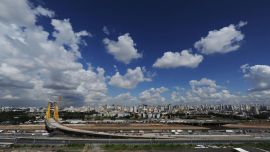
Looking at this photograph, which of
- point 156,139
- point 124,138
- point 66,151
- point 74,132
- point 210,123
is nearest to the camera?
point 66,151

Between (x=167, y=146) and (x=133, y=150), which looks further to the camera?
(x=167, y=146)

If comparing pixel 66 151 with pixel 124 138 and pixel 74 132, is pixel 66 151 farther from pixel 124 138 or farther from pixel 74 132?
pixel 74 132

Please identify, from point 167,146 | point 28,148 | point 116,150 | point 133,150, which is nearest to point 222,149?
point 167,146

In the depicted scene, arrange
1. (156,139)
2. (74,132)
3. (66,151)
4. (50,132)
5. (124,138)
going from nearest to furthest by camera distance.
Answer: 1. (66,151)
2. (156,139)
3. (124,138)
4. (74,132)
5. (50,132)

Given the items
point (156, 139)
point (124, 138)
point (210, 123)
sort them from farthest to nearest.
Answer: point (210, 123), point (124, 138), point (156, 139)

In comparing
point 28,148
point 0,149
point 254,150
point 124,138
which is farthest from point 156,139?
point 0,149

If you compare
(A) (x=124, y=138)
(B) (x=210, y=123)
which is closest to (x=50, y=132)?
(A) (x=124, y=138)

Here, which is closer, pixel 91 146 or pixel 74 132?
→ pixel 91 146

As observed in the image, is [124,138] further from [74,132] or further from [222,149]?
[222,149]

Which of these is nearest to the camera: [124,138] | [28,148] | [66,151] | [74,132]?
[66,151]
